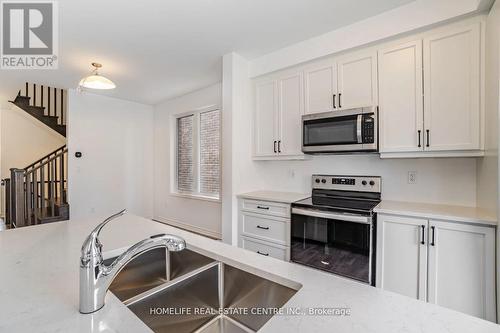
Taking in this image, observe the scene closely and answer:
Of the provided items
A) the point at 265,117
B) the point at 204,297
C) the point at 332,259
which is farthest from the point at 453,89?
the point at 204,297

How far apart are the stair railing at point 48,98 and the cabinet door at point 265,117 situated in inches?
179

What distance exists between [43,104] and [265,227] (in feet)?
18.7

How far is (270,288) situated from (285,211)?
1.61 metres

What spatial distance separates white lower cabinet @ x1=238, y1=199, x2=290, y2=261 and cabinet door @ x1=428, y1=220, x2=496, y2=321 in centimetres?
120

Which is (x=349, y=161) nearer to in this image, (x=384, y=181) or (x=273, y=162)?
(x=384, y=181)

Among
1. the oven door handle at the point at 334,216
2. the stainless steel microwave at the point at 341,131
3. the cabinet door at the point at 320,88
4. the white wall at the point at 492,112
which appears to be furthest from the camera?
the cabinet door at the point at 320,88

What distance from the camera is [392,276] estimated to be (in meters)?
1.90

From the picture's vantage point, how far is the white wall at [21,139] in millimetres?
5738

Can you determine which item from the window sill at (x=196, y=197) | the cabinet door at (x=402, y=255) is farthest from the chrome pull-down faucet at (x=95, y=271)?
the window sill at (x=196, y=197)

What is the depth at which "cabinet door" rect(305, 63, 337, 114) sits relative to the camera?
2467 millimetres

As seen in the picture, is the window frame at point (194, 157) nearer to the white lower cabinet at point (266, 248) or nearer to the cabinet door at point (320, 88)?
the white lower cabinet at point (266, 248)

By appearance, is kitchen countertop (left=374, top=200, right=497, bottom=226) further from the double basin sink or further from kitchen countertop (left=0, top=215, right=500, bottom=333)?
the double basin sink

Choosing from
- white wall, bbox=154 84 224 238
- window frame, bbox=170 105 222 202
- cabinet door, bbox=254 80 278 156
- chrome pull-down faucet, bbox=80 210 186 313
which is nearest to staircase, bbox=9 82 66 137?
white wall, bbox=154 84 224 238

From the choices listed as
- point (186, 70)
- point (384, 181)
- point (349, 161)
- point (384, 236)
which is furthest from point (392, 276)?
point (186, 70)
